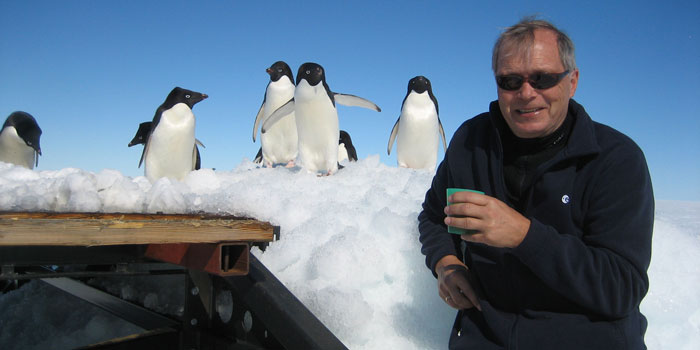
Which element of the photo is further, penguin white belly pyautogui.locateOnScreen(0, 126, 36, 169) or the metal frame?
penguin white belly pyautogui.locateOnScreen(0, 126, 36, 169)

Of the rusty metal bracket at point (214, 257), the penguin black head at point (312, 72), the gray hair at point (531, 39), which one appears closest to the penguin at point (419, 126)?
the penguin black head at point (312, 72)

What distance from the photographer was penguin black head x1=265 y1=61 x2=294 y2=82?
7.90 m

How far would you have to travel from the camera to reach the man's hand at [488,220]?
1150 millimetres

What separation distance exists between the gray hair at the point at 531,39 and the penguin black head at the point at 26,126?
7.72 meters

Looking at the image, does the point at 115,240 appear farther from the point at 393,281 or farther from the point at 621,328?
the point at 621,328

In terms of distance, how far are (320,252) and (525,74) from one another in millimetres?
1257

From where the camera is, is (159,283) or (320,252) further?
(159,283)

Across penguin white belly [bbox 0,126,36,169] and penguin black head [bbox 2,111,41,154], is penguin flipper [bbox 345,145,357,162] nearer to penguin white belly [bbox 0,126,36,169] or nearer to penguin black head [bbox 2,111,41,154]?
penguin black head [bbox 2,111,41,154]

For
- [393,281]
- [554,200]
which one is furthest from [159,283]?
[554,200]

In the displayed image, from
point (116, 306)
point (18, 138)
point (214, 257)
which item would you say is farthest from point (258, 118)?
point (214, 257)

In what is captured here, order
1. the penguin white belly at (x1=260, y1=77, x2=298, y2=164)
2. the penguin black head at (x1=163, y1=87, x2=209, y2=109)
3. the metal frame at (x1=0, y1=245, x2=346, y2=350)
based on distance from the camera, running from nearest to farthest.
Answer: the metal frame at (x1=0, y1=245, x2=346, y2=350), the penguin black head at (x1=163, y1=87, x2=209, y2=109), the penguin white belly at (x1=260, y1=77, x2=298, y2=164)

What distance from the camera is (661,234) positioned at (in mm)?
2182

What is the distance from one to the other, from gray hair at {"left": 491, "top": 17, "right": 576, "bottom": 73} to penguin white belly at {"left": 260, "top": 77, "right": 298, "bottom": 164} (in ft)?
21.1

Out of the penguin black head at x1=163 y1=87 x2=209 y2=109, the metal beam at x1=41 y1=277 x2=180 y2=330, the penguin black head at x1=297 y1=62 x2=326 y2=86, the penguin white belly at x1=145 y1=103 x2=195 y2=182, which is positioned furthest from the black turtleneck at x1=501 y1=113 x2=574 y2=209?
the penguin black head at x1=163 y1=87 x2=209 y2=109
